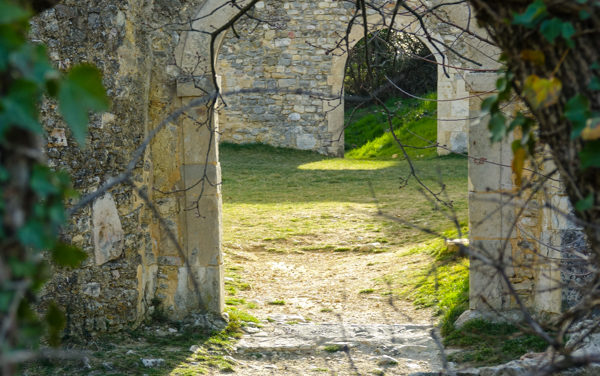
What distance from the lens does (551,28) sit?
1.48 m

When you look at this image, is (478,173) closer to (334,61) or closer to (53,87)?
(53,87)

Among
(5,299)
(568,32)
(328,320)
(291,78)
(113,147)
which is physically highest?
(291,78)

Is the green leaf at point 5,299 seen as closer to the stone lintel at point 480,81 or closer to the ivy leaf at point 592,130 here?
the ivy leaf at point 592,130

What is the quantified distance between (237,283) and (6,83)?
529cm

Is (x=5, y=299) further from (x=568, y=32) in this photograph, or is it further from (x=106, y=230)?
(x=106, y=230)

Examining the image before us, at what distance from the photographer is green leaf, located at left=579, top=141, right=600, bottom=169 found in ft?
4.71

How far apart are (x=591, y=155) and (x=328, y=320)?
4185 millimetres

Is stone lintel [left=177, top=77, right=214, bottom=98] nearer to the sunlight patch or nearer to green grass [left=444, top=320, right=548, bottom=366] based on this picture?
green grass [left=444, top=320, right=548, bottom=366]

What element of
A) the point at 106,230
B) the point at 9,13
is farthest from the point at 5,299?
the point at 106,230

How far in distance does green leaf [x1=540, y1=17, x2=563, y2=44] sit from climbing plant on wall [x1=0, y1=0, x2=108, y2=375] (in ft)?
3.04

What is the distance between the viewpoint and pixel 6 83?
3.66 feet

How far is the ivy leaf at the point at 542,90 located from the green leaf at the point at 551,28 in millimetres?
87

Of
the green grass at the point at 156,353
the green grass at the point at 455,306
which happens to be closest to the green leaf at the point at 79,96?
the green grass at the point at 455,306

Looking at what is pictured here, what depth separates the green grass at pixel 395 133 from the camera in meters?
12.6
